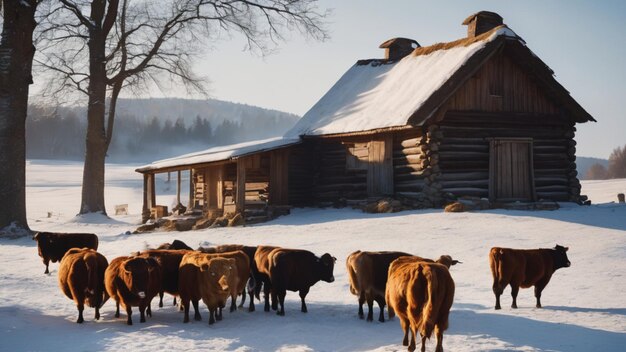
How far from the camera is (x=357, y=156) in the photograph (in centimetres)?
2394

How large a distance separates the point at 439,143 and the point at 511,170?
2988 millimetres

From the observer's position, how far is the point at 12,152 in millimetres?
19625

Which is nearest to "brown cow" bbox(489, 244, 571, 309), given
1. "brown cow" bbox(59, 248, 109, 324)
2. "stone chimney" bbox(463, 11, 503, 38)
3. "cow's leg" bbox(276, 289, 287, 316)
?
"cow's leg" bbox(276, 289, 287, 316)

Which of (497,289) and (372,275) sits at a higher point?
(372,275)

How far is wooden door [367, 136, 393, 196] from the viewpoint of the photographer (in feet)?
74.3

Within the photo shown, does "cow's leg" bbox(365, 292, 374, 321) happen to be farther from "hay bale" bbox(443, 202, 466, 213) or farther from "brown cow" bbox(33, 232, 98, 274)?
"hay bale" bbox(443, 202, 466, 213)

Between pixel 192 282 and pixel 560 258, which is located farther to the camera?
pixel 560 258

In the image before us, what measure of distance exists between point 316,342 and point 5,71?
15.9m

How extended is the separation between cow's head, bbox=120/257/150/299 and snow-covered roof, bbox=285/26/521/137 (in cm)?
1316

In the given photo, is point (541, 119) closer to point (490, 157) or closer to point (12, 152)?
point (490, 157)

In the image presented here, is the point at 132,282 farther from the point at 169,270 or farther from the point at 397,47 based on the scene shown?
the point at 397,47

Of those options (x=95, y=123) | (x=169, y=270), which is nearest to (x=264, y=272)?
(x=169, y=270)

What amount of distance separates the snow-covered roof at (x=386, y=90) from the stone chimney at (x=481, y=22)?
2.66ft

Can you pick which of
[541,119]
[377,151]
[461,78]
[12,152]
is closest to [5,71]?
[12,152]
